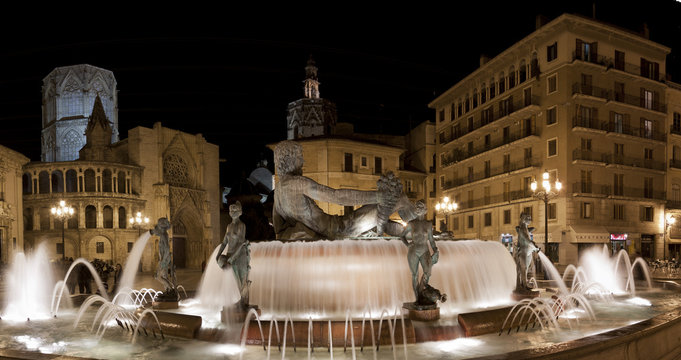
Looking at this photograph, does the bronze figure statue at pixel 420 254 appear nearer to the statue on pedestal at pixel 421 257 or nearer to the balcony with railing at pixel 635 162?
the statue on pedestal at pixel 421 257

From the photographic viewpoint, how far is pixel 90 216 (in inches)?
1762

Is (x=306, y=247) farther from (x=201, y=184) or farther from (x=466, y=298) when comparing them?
(x=201, y=184)

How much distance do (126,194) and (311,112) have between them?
31834 millimetres

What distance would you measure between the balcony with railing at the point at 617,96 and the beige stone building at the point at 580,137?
2.9 inches

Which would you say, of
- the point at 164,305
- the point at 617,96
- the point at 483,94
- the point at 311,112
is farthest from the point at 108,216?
the point at 617,96

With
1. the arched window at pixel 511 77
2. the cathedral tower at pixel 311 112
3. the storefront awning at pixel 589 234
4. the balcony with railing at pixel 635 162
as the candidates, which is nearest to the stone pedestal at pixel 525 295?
the storefront awning at pixel 589 234

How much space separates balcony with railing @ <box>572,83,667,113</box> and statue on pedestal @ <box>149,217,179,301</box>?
108 ft

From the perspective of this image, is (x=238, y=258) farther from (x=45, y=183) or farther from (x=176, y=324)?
(x=45, y=183)

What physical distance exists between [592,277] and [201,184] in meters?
44.7

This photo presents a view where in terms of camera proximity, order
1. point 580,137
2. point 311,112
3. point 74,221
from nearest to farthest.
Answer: point 580,137
point 74,221
point 311,112

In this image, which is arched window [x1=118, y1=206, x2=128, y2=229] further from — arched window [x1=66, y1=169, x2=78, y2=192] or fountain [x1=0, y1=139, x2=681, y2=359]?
fountain [x1=0, y1=139, x2=681, y2=359]

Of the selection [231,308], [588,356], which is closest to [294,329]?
[231,308]

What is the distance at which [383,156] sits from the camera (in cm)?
4941

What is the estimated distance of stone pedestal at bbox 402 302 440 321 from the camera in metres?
7.48
